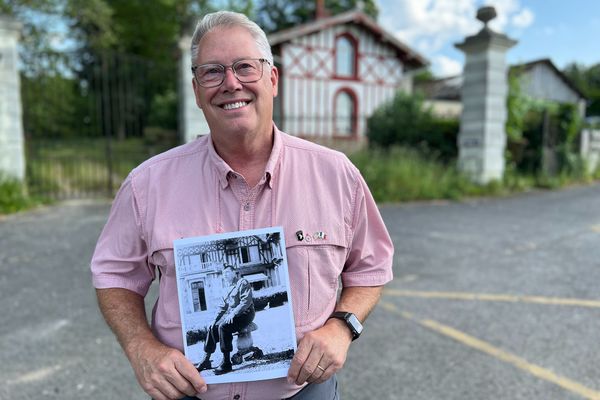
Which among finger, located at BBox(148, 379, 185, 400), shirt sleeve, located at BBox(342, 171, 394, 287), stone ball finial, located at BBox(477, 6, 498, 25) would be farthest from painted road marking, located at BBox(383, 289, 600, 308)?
stone ball finial, located at BBox(477, 6, 498, 25)

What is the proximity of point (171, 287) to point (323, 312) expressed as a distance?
49 centimetres

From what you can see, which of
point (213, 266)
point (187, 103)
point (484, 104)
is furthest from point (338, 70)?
point (213, 266)

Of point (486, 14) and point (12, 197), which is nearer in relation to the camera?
point (12, 197)

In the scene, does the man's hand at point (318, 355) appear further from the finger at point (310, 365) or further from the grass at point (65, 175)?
the grass at point (65, 175)

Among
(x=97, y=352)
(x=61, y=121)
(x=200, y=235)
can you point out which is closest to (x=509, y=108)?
(x=97, y=352)

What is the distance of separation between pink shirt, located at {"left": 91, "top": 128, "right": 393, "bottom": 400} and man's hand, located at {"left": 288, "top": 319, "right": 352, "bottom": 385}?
0.06 metres

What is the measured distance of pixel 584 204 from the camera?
32.4 ft

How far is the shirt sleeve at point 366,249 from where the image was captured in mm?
1724

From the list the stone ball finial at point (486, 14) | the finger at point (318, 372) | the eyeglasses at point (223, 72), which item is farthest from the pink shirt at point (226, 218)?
the stone ball finial at point (486, 14)

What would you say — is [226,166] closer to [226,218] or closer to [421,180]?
[226,218]

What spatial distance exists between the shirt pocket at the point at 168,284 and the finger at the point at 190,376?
0.14 meters

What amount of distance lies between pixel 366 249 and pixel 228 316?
21.9 inches

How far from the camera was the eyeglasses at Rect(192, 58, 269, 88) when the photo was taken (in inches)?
60.4

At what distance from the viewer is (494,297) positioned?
15.1 ft
